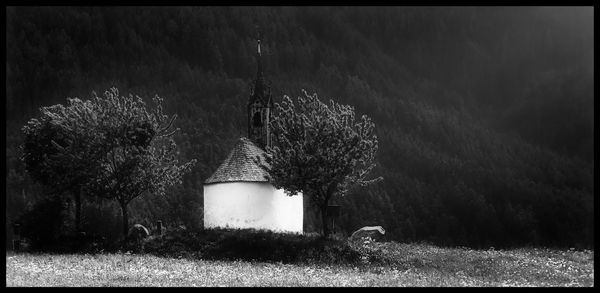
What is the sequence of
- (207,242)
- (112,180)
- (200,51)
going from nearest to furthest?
1. (207,242)
2. (112,180)
3. (200,51)

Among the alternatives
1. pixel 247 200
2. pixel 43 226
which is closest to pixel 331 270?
pixel 247 200

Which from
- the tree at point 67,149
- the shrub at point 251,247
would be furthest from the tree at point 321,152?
the tree at point 67,149

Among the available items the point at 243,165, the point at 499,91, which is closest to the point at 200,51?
the point at 499,91

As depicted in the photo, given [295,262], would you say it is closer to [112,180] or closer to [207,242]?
[207,242]

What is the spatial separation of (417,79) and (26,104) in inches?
2720

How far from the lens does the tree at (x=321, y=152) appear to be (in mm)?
46906

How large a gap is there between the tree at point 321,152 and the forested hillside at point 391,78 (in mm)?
56543

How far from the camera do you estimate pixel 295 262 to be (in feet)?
137

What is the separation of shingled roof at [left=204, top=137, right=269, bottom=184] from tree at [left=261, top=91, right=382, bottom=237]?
4.23m

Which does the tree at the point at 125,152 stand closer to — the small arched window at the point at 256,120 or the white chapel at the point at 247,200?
the white chapel at the point at 247,200

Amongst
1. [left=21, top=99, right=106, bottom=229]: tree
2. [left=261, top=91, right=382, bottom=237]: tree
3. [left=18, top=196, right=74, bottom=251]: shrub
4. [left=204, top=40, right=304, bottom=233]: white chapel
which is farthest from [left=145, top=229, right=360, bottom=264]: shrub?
[left=21, top=99, right=106, bottom=229]: tree

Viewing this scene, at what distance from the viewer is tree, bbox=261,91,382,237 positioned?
46.9 m

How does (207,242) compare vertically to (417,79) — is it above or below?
below

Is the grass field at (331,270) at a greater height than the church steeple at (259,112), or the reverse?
the church steeple at (259,112)
